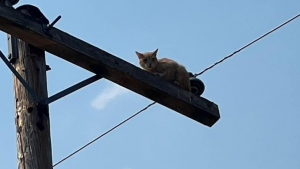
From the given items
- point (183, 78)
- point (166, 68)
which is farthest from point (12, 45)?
point (166, 68)

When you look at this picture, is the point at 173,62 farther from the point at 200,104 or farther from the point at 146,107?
the point at 200,104

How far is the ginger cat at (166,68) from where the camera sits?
7.20m

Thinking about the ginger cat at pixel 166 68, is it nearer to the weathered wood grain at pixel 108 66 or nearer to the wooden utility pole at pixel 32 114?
the weathered wood grain at pixel 108 66

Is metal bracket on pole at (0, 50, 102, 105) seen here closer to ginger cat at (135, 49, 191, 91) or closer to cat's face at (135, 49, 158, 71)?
ginger cat at (135, 49, 191, 91)

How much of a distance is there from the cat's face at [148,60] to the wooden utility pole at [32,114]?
10.1 ft

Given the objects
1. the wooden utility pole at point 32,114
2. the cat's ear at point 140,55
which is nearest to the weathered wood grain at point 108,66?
the wooden utility pole at point 32,114

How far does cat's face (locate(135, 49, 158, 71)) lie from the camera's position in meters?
8.07

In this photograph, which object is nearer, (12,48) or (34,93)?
(34,93)

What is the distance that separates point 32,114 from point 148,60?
3.52 meters

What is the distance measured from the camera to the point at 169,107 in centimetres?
583

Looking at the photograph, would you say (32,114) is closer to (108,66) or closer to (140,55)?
(108,66)

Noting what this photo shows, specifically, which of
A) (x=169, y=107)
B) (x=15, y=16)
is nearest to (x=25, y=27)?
(x=15, y=16)

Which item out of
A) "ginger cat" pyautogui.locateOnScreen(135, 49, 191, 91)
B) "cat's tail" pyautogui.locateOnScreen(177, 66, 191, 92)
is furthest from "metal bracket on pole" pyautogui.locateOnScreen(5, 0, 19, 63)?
"ginger cat" pyautogui.locateOnScreen(135, 49, 191, 91)

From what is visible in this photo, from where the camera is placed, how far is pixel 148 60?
8.16 metres
